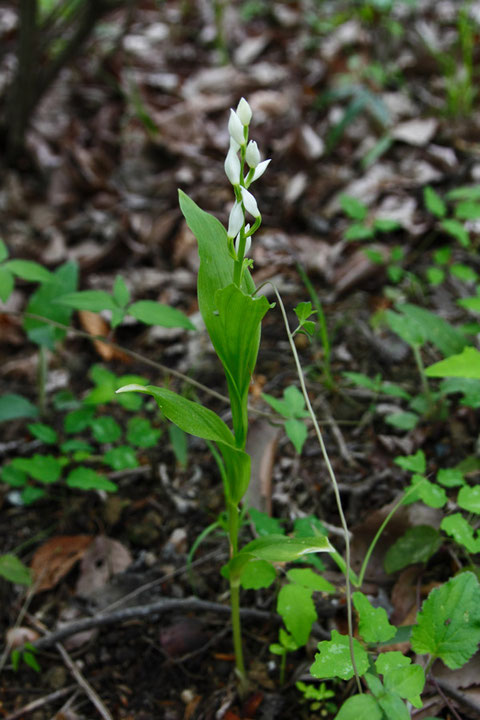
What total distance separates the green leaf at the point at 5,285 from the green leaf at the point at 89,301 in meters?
0.13

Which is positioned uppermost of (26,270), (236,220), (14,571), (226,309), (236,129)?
(236,129)

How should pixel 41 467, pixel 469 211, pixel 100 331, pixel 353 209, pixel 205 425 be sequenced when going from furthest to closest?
pixel 100 331, pixel 353 209, pixel 469 211, pixel 41 467, pixel 205 425

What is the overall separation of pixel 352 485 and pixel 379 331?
2.17 ft

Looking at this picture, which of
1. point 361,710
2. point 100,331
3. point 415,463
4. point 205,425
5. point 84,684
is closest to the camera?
point 361,710

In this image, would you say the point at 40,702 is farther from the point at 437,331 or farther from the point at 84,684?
the point at 437,331

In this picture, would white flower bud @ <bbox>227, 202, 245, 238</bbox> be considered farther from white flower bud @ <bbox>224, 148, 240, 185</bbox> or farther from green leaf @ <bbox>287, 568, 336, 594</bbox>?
green leaf @ <bbox>287, 568, 336, 594</bbox>

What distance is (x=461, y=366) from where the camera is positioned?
1194mm

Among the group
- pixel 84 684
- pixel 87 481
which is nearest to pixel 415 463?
pixel 87 481

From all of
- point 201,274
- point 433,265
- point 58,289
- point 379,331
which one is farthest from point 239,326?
point 433,265

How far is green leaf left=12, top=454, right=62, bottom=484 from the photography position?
168cm

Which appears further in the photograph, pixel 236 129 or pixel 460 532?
pixel 460 532

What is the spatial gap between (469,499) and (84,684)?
1026 mm

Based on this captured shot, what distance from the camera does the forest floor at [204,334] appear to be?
1.51 m

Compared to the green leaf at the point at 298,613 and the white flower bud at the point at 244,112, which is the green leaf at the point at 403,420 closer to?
the green leaf at the point at 298,613
